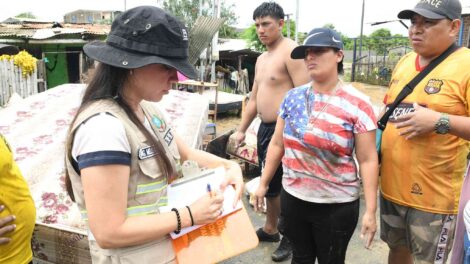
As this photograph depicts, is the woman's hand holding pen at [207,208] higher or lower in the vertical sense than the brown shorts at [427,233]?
higher

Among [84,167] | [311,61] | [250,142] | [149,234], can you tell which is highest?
[311,61]

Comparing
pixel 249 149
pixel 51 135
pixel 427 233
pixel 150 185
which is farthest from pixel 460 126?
pixel 249 149

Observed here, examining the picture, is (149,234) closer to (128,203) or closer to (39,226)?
(128,203)

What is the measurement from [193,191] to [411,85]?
1.60 metres

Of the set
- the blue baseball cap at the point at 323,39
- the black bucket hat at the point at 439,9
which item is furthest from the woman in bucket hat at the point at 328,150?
the black bucket hat at the point at 439,9

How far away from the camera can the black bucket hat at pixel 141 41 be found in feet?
Result: 3.89

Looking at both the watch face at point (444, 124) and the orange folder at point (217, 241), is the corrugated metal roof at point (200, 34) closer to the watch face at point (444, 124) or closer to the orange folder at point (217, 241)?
the watch face at point (444, 124)

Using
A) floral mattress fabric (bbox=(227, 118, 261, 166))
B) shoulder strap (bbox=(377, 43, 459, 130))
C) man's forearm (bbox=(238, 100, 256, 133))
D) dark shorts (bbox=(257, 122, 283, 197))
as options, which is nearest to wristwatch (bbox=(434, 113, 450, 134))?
shoulder strap (bbox=(377, 43, 459, 130))

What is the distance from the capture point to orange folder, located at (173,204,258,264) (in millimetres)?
1367

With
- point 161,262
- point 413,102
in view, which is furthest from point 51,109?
point 413,102

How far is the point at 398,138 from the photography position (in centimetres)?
232

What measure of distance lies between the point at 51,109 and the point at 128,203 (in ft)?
11.5

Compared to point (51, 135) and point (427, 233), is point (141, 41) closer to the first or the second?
point (427, 233)

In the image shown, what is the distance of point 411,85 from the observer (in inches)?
89.2
